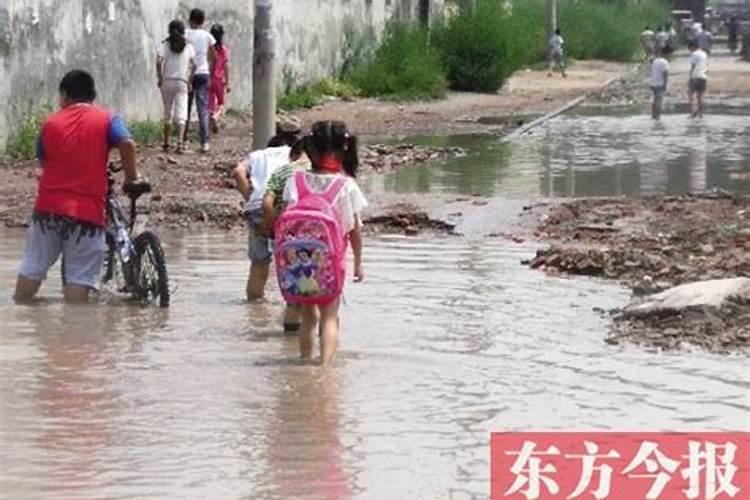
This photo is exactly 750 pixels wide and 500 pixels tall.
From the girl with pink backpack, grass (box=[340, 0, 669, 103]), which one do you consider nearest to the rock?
the girl with pink backpack

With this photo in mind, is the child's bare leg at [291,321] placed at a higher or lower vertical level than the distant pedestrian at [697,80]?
lower

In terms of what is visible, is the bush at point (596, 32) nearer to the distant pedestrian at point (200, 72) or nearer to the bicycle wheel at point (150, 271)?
the distant pedestrian at point (200, 72)

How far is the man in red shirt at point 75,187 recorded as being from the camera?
1177cm

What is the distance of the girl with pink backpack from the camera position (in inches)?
391

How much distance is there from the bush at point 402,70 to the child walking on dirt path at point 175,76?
1444 cm

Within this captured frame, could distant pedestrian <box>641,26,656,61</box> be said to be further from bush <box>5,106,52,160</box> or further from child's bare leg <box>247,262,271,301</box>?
child's bare leg <box>247,262,271,301</box>

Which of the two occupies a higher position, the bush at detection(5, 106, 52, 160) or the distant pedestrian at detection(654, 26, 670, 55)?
the distant pedestrian at detection(654, 26, 670, 55)

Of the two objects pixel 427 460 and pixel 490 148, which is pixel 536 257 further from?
pixel 490 148

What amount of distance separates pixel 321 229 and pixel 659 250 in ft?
16.8

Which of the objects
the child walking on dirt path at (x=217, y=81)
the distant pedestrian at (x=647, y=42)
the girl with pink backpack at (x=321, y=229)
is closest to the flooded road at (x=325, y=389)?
the girl with pink backpack at (x=321, y=229)

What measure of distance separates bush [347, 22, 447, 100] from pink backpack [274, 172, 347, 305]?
2686 centimetres

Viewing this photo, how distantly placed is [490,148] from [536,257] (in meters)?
11.4

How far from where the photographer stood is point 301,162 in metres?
11.1

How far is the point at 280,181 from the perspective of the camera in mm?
11047
